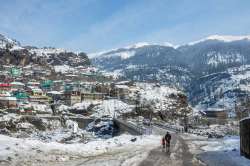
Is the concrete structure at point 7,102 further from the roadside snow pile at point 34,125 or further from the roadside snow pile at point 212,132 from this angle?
the roadside snow pile at point 212,132

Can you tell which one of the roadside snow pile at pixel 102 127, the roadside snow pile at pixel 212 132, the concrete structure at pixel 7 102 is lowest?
the roadside snow pile at pixel 102 127

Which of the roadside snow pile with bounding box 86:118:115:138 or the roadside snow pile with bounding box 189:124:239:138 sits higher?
the roadside snow pile with bounding box 189:124:239:138

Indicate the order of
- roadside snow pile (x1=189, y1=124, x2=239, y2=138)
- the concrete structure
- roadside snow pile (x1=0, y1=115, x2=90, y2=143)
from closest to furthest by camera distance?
roadside snow pile (x1=189, y1=124, x2=239, y2=138) → roadside snow pile (x1=0, y1=115, x2=90, y2=143) → the concrete structure

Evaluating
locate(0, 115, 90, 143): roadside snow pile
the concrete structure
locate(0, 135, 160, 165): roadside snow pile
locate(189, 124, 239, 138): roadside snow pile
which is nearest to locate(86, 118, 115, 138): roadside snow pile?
locate(0, 115, 90, 143): roadside snow pile

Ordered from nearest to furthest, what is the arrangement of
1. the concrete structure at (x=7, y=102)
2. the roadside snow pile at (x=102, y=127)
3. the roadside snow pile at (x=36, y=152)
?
the roadside snow pile at (x=36, y=152), the roadside snow pile at (x=102, y=127), the concrete structure at (x=7, y=102)

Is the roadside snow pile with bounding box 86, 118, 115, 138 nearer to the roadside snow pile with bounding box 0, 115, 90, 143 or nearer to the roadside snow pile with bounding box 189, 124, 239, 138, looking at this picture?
the roadside snow pile with bounding box 0, 115, 90, 143

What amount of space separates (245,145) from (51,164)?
16252mm

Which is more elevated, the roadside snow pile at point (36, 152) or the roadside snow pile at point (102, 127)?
the roadside snow pile at point (36, 152)

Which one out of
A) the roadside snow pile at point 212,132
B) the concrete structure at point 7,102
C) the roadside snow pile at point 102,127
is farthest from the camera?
the concrete structure at point 7,102

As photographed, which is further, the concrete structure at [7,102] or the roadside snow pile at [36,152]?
the concrete structure at [7,102]

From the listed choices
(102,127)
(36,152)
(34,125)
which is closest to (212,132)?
(102,127)

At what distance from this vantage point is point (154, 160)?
32.6 meters

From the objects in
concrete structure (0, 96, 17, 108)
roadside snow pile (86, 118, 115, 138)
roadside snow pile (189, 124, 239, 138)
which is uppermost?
concrete structure (0, 96, 17, 108)

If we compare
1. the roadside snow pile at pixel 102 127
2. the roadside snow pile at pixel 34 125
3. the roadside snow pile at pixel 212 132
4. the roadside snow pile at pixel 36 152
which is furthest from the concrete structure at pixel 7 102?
the roadside snow pile at pixel 36 152
